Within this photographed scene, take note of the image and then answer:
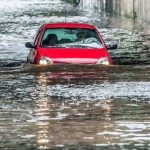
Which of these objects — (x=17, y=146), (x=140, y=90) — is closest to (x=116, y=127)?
(x=17, y=146)

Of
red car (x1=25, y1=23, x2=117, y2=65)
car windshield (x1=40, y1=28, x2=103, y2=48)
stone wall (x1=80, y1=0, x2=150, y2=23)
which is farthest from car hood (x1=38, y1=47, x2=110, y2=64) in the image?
stone wall (x1=80, y1=0, x2=150, y2=23)

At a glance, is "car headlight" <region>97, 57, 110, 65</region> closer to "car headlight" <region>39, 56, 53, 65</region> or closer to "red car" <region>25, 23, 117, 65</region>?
"red car" <region>25, 23, 117, 65</region>

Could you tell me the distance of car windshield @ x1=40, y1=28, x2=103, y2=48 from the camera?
18703 mm

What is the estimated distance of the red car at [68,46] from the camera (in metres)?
18.0

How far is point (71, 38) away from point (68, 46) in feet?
2.70

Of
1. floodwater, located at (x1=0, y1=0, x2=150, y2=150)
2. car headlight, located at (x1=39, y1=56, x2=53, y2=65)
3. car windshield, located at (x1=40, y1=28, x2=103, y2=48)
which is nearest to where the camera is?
floodwater, located at (x1=0, y1=0, x2=150, y2=150)

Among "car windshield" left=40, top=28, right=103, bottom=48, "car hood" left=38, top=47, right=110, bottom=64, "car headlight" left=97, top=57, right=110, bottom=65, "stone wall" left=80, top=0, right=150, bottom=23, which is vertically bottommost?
"stone wall" left=80, top=0, right=150, bottom=23

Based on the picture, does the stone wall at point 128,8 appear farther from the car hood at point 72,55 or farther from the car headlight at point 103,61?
the car hood at point 72,55

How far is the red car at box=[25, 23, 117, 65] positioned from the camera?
18.0 m

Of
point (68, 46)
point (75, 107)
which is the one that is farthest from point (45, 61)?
point (75, 107)

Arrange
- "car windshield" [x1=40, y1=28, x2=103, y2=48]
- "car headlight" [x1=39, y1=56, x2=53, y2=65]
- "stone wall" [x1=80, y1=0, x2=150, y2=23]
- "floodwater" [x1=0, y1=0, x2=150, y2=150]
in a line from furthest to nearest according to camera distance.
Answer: "stone wall" [x1=80, y1=0, x2=150, y2=23], "car windshield" [x1=40, y1=28, x2=103, y2=48], "car headlight" [x1=39, y1=56, x2=53, y2=65], "floodwater" [x1=0, y1=0, x2=150, y2=150]

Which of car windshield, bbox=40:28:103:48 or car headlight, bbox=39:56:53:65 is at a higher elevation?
car windshield, bbox=40:28:103:48

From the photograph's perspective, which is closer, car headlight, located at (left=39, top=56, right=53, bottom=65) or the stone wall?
car headlight, located at (left=39, top=56, right=53, bottom=65)

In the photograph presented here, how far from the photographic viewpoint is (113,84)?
1424 centimetres
